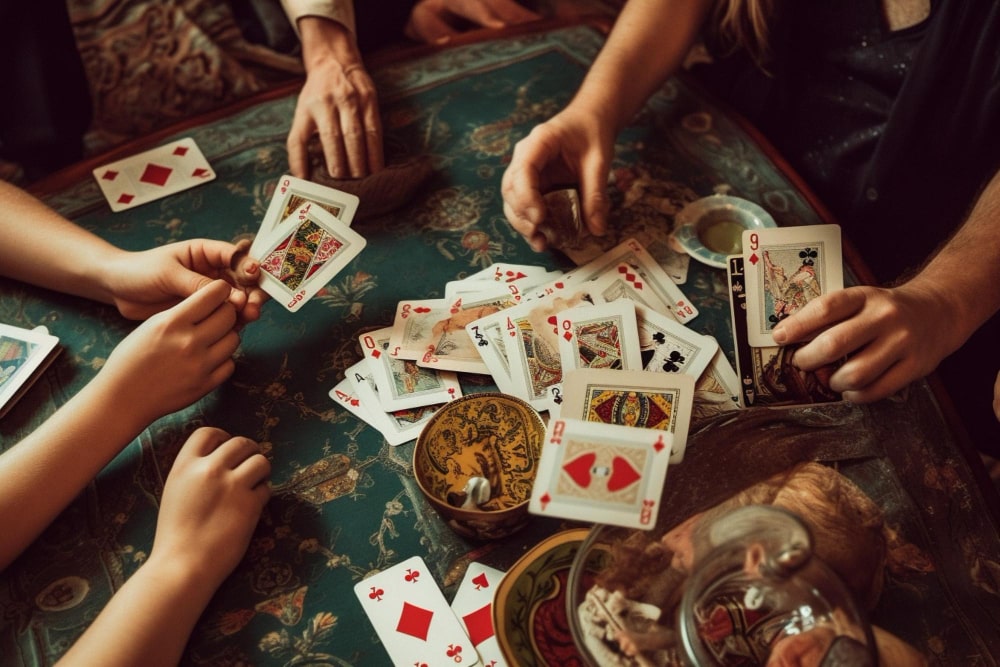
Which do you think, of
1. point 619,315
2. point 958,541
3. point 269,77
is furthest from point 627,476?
point 269,77

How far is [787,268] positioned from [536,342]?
0.52 m

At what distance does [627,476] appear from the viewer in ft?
3.29

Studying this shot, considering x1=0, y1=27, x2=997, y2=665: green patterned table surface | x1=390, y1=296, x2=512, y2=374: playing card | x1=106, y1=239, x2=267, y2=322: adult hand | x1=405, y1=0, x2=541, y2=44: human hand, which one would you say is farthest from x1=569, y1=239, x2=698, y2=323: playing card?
x1=405, y1=0, x2=541, y2=44: human hand

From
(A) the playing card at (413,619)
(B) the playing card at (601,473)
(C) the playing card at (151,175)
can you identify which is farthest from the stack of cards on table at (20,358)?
(B) the playing card at (601,473)

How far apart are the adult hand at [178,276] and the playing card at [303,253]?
0.11 ft

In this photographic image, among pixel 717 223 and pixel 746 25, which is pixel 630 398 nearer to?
pixel 717 223

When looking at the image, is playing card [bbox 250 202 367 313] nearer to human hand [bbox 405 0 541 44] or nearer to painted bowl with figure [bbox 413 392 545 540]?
painted bowl with figure [bbox 413 392 545 540]

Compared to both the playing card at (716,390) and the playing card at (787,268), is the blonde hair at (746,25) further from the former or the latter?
the playing card at (716,390)

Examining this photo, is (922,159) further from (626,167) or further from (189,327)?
(189,327)

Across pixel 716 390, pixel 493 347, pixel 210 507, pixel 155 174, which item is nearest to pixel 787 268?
pixel 716 390

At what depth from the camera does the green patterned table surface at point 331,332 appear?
1.07m

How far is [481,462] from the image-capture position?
3.63ft

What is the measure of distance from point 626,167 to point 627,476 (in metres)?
0.86

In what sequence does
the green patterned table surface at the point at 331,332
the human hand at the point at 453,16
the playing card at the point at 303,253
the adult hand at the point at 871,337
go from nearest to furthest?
the green patterned table surface at the point at 331,332, the adult hand at the point at 871,337, the playing card at the point at 303,253, the human hand at the point at 453,16
